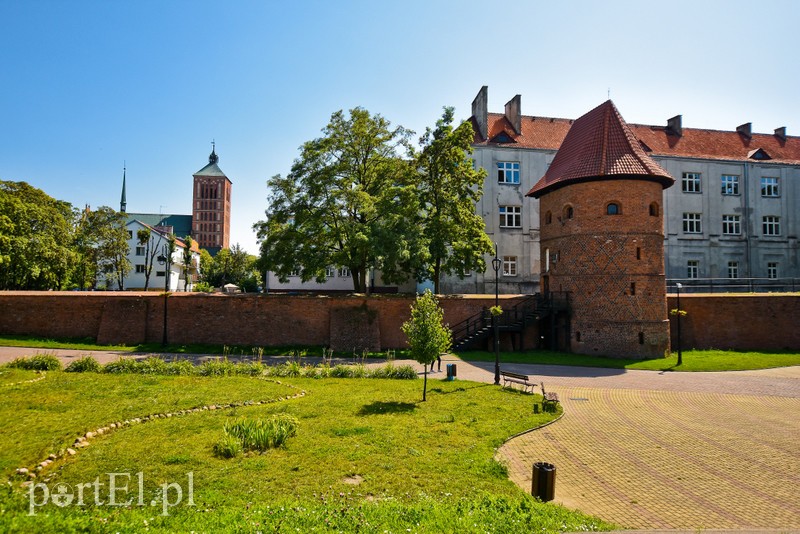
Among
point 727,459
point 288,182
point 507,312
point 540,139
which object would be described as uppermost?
point 540,139

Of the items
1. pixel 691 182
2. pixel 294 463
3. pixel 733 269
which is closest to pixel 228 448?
pixel 294 463

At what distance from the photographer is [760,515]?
6.70 meters

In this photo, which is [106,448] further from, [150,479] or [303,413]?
[303,413]

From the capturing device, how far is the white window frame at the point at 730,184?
3672 cm

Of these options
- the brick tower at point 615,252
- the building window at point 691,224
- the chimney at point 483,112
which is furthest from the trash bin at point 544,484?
the building window at point 691,224

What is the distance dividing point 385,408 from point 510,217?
25335 mm

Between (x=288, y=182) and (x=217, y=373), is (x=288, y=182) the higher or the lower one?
the higher one

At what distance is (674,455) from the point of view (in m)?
9.27

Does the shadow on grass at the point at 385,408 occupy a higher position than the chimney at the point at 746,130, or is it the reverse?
the chimney at the point at 746,130

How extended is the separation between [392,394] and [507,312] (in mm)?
13450

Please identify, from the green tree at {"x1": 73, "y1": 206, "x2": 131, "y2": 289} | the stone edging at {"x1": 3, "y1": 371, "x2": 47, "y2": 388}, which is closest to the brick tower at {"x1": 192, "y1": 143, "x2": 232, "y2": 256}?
the green tree at {"x1": 73, "y1": 206, "x2": 131, "y2": 289}

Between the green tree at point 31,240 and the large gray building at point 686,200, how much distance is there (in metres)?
30.5

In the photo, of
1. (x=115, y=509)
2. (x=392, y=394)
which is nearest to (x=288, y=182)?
(x=392, y=394)

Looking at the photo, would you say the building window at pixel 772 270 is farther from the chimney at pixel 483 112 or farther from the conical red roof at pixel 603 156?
the chimney at pixel 483 112
